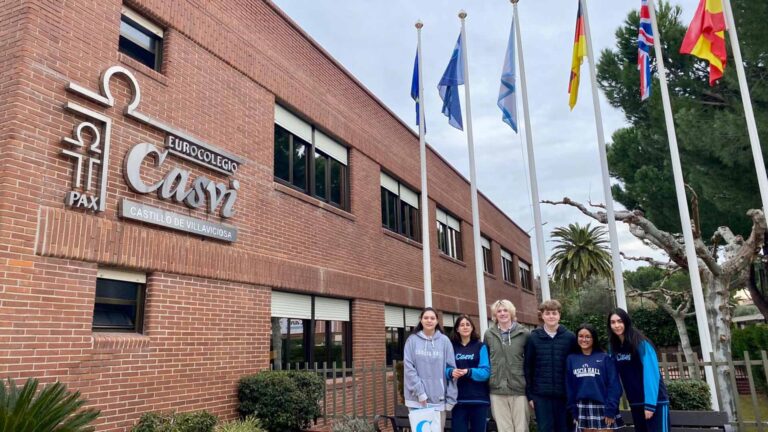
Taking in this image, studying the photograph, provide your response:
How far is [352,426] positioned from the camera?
805cm

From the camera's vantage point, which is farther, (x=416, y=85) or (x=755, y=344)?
(x=755, y=344)

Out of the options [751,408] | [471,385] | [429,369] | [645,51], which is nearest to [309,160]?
[429,369]

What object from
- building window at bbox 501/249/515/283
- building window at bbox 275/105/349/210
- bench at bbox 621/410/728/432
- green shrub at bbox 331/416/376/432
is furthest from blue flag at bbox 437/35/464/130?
building window at bbox 501/249/515/283

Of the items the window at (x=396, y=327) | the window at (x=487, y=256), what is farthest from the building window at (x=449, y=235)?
the window at (x=487, y=256)

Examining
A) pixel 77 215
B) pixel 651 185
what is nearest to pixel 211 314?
pixel 77 215

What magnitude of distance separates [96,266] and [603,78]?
16.8 meters

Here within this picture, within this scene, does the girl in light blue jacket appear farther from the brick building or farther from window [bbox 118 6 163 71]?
window [bbox 118 6 163 71]

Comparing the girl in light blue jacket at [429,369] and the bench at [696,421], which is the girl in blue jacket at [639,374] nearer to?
the bench at [696,421]

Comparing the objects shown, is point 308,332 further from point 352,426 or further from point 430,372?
point 430,372

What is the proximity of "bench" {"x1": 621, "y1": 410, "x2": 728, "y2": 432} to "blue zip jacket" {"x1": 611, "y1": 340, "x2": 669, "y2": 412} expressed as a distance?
1.08 metres

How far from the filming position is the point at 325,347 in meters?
10.9

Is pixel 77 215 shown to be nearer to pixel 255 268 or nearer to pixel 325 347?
pixel 255 268

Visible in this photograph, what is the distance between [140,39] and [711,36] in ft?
30.9

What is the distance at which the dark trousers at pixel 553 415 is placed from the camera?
5484 millimetres
